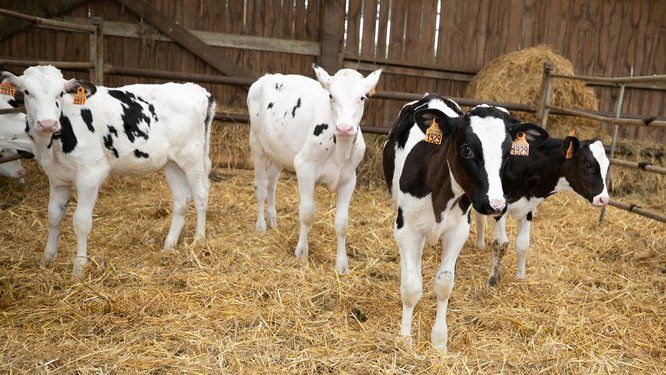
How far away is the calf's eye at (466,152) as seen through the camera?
2854 mm

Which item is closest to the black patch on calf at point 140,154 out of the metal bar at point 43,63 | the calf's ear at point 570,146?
the metal bar at point 43,63

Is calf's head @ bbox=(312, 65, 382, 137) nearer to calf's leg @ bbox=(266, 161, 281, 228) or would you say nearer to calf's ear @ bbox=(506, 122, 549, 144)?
calf's ear @ bbox=(506, 122, 549, 144)

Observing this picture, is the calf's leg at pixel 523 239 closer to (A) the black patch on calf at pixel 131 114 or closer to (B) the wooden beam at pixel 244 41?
(A) the black patch on calf at pixel 131 114

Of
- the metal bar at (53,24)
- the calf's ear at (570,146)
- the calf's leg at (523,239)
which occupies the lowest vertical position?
the calf's leg at (523,239)

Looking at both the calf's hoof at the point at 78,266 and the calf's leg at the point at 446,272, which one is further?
the calf's hoof at the point at 78,266

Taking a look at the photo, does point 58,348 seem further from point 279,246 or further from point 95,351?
point 279,246

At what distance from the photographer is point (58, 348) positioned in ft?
10.1

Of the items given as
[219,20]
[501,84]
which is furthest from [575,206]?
[219,20]

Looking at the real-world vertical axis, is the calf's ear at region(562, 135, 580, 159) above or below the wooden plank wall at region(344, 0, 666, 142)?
below

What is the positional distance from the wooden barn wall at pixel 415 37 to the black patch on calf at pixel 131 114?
3858 mm

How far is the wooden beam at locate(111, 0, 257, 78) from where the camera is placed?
26.3ft

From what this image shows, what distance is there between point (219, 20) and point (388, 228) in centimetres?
462

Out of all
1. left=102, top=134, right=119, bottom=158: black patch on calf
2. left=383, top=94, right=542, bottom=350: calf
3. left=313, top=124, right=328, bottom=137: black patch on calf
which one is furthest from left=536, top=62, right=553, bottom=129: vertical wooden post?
left=102, top=134, right=119, bottom=158: black patch on calf

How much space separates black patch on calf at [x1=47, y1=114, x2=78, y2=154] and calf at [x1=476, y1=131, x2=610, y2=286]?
3.36 metres
